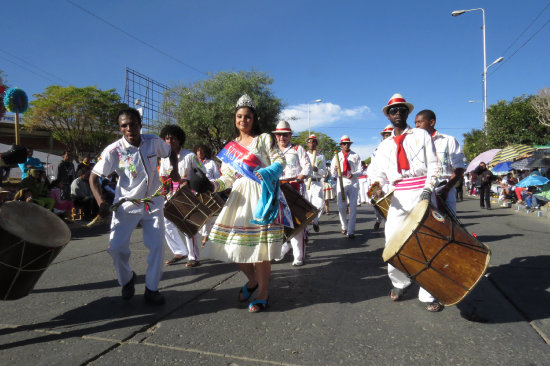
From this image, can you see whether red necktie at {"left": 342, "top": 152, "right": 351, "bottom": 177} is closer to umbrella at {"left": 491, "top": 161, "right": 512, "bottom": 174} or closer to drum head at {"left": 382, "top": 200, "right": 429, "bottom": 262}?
drum head at {"left": 382, "top": 200, "right": 429, "bottom": 262}

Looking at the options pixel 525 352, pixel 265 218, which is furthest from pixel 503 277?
pixel 265 218

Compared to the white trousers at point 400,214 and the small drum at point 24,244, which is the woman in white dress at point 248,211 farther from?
the small drum at point 24,244

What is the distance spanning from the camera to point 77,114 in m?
29.5

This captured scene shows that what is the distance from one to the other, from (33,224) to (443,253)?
10.8 feet

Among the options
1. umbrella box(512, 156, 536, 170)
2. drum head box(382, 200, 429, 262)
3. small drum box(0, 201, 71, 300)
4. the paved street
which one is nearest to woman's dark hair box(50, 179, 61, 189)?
the paved street

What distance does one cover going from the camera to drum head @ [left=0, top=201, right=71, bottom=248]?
2.78 metres

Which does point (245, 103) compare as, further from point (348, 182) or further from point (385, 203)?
point (348, 182)

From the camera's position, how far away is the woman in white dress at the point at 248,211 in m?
3.35

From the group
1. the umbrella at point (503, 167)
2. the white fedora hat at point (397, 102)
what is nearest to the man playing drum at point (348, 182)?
the white fedora hat at point (397, 102)

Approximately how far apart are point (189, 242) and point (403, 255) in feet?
11.3

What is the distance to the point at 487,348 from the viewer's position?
2648 millimetres

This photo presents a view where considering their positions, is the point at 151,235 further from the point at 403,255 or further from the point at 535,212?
the point at 535,212

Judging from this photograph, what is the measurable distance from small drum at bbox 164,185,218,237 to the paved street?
0.70 meters

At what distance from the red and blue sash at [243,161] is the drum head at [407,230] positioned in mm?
1365
